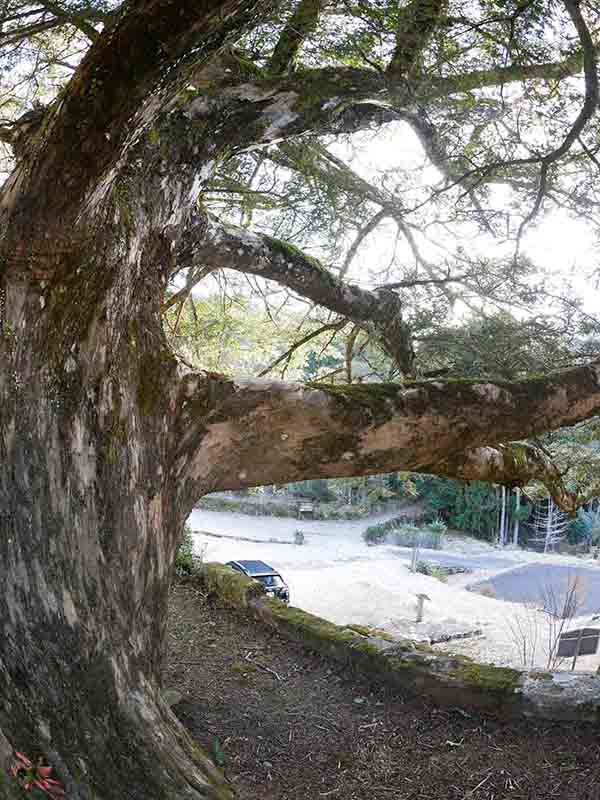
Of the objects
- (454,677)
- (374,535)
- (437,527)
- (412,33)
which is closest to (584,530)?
(437,527)

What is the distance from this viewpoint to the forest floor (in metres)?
3.38

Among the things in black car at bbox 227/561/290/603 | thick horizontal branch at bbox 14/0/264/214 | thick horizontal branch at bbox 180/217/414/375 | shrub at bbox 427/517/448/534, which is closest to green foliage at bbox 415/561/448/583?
shrub at bbox 427/517/448/534

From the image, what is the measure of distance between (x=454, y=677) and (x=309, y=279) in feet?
10.0

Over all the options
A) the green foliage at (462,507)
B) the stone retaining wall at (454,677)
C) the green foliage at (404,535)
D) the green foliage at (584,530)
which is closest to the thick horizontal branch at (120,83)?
the stone retaining wall at (454,677)

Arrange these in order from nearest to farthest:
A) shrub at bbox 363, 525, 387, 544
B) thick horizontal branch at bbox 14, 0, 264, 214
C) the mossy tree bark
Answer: thick horizontal branch at bbox 14, 0, 264, 214, the mossy tree bark, shrub at bbox 363, 525, 387, 544

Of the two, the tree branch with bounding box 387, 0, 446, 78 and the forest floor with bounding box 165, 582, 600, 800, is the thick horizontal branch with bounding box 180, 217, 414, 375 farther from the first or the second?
the forest floor with bounding box 165, 582, 600, 800

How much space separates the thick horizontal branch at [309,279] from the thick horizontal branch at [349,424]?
1.81 metres

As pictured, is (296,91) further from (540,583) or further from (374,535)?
(374,535)

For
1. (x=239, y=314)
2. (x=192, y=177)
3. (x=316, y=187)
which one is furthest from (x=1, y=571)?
(x=239, y=314)

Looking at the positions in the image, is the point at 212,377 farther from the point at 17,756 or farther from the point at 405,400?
the point at 17,756

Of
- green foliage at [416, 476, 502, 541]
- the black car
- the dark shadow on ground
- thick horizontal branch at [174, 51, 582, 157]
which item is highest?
thick horizontal branch at [174, 51, 582, 157]

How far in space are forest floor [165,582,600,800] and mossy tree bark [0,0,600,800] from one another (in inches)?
38.6

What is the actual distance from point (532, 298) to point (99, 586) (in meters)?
4.14

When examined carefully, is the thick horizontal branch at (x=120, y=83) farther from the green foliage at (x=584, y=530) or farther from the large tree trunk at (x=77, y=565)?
the green foliage at (x=584, y=530)
